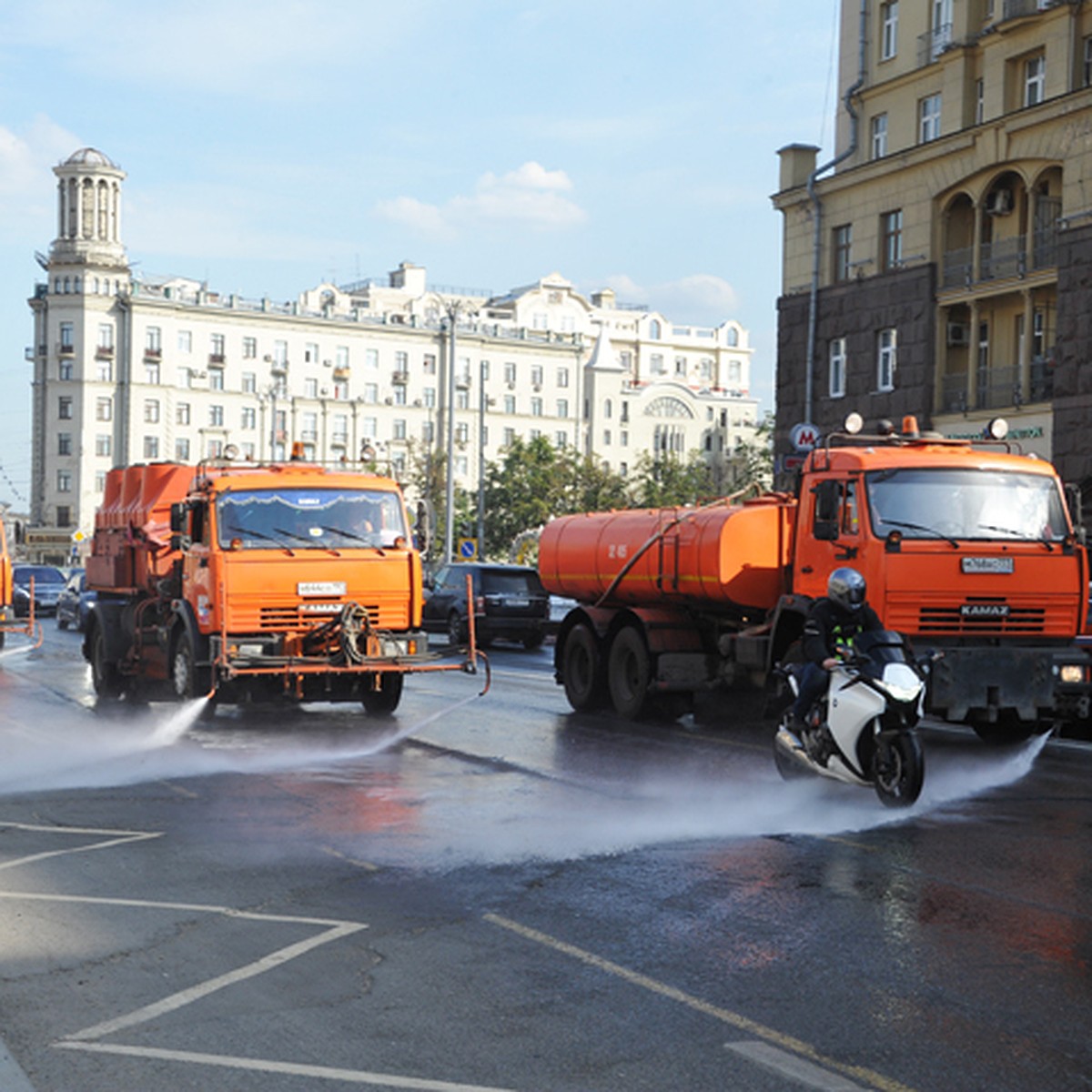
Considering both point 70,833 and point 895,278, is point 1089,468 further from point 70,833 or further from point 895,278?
point 70,833

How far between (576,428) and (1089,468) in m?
101

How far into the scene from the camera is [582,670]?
63.7 ft

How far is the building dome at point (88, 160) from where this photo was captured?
11725 cm

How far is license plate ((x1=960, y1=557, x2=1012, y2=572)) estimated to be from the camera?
14.0 metres

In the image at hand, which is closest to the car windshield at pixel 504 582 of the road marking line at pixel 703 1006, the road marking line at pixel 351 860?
the road marking line at pixel 351 860

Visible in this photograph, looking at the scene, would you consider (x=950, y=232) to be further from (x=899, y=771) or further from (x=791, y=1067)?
(x=791, y=1067)

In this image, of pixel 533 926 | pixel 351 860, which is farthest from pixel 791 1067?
pixel 351 860

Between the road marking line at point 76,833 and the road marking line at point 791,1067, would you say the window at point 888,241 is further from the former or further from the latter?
the road marking line at point 791,1067

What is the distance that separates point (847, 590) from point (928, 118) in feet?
106

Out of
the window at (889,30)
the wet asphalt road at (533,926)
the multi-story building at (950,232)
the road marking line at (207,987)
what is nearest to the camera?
the wet asphalt road at (533,926)

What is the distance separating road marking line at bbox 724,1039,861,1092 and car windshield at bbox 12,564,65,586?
49061 millimetres

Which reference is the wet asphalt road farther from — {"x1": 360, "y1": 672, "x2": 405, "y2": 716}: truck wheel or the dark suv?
the dark suv

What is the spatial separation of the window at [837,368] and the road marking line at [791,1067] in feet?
124

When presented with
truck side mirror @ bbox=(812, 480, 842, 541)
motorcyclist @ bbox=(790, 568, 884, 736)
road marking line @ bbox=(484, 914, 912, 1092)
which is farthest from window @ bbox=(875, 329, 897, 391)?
road marking line @ bbox=(484, 914, 912, 1092)
